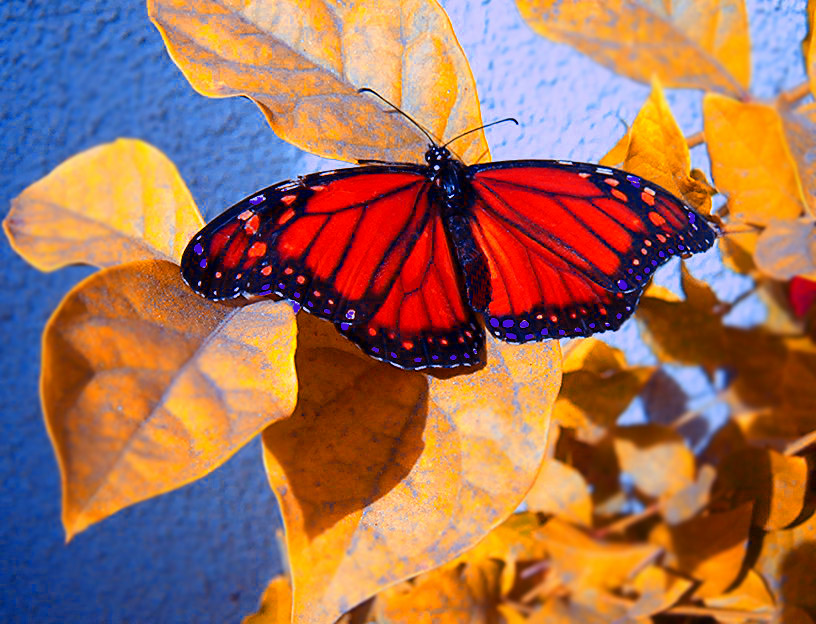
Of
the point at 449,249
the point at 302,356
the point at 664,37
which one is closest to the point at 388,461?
the point at 302,356

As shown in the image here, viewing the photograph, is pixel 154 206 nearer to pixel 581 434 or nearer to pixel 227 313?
pixel 227 313

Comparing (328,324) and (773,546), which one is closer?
(328,324)

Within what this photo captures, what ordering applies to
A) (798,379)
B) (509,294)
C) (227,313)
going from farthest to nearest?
(798,379) → (509,294) → (227,313)

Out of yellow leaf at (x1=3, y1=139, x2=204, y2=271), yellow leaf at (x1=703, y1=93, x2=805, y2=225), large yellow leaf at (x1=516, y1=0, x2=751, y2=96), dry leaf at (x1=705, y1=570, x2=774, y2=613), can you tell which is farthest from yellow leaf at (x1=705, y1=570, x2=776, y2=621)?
yellow leaf at (x1=3, y1=139, x2=204, y2=271)

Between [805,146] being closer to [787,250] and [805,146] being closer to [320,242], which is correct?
[787,250]

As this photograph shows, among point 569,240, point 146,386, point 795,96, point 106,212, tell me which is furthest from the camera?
point 795,96

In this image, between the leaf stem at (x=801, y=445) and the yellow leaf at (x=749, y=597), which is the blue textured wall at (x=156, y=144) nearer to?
the leaf stem at (x=801, y=445)

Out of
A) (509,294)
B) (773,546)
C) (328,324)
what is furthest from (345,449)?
(773,546)
